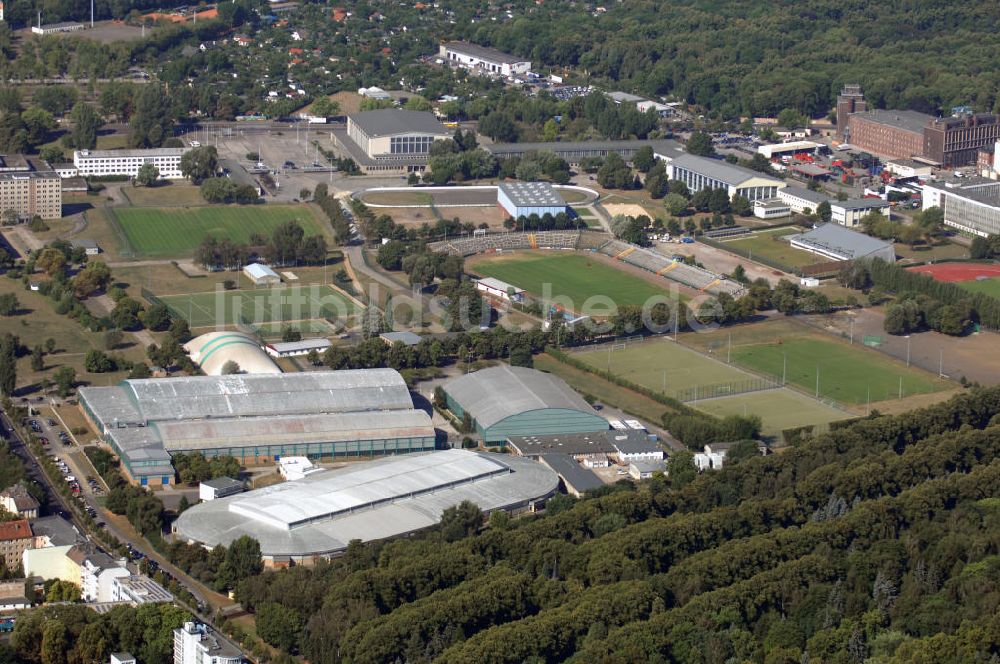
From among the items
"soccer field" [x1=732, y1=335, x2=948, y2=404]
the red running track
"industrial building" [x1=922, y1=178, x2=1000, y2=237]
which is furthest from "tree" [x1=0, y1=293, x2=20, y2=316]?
"industrial building" [x1=922, y1=178, x2=1000, y2=237]

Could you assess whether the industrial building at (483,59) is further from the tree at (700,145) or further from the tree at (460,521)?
the tree at (460,521)

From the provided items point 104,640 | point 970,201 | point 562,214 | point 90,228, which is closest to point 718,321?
point 562,214

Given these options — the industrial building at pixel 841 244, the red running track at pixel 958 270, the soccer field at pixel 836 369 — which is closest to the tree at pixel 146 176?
the industrial building at pixel 841 244

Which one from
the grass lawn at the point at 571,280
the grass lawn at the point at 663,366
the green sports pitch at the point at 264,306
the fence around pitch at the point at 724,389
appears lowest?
the fence around pitch at the point at 724,389

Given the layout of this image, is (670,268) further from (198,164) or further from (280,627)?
(280,627)

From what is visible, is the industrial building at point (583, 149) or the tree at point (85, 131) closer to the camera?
the tree at point (85, 131)

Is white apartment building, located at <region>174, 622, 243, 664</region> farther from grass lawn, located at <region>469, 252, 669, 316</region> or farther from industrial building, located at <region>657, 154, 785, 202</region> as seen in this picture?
industrial building, located at <region>657, 154, 785, 202</region>

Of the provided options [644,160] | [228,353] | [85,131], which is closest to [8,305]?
[228,353]
